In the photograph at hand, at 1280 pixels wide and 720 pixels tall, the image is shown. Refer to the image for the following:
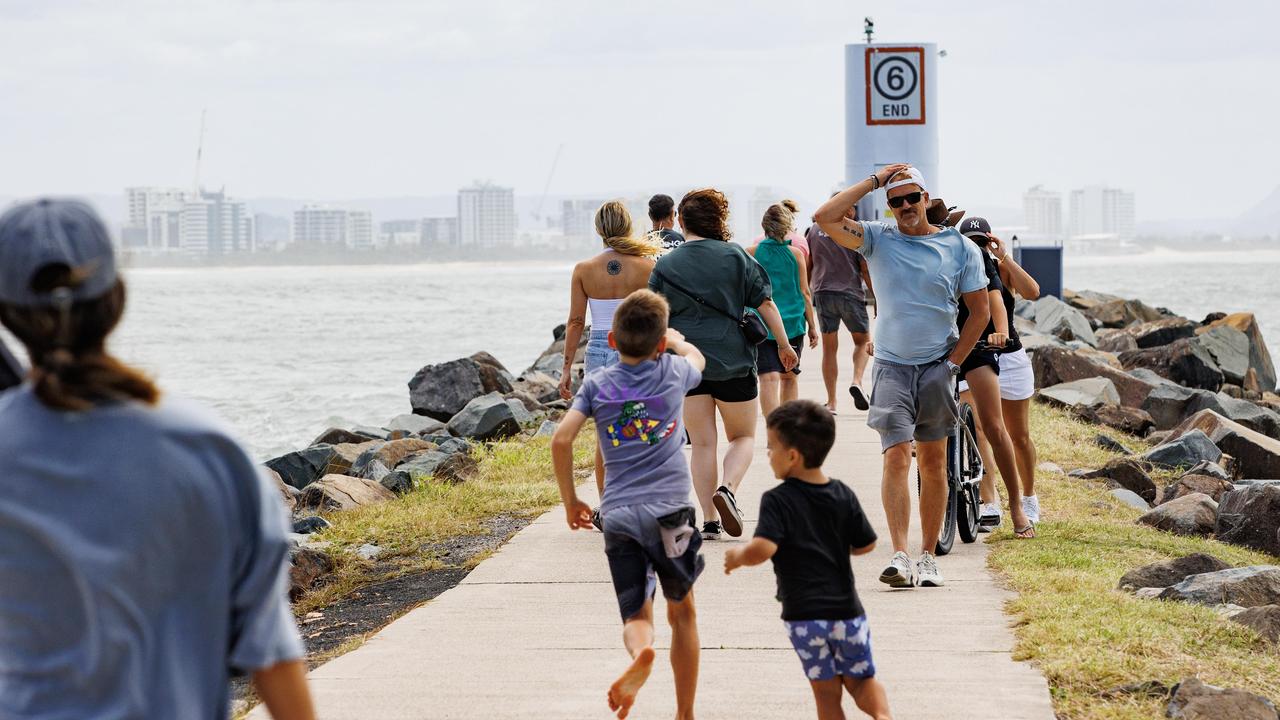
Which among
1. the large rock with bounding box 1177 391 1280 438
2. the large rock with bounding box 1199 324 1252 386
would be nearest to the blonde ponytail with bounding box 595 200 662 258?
the large rock with bounding box 1177 391 1280 438

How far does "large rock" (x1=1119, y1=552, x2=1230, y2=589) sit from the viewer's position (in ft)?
24.2

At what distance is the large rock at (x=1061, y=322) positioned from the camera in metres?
26.3

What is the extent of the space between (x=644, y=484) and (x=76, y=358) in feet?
9.10

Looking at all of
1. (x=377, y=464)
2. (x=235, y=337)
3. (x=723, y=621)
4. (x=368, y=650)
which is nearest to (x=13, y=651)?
(x=368, y=650)

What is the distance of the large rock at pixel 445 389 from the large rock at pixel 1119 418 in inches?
362

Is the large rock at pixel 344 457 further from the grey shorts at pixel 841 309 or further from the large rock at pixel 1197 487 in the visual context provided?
the large rock at pixel 1197 487

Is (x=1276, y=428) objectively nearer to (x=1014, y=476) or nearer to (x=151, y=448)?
(x=1014, y=476)

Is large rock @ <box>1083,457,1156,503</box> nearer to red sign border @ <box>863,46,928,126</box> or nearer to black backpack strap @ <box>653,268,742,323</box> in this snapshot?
black backpack strap @ <box>653,268,742,323</box>

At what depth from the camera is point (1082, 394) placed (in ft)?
56.2

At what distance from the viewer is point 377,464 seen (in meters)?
14.8

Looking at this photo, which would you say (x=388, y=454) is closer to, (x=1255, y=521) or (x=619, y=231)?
(x=619, y=231)

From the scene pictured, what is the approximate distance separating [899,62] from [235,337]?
51.4 meters

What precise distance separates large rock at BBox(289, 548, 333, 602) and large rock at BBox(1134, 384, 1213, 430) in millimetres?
11580

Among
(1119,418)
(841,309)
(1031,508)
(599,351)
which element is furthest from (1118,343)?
(599,351)
